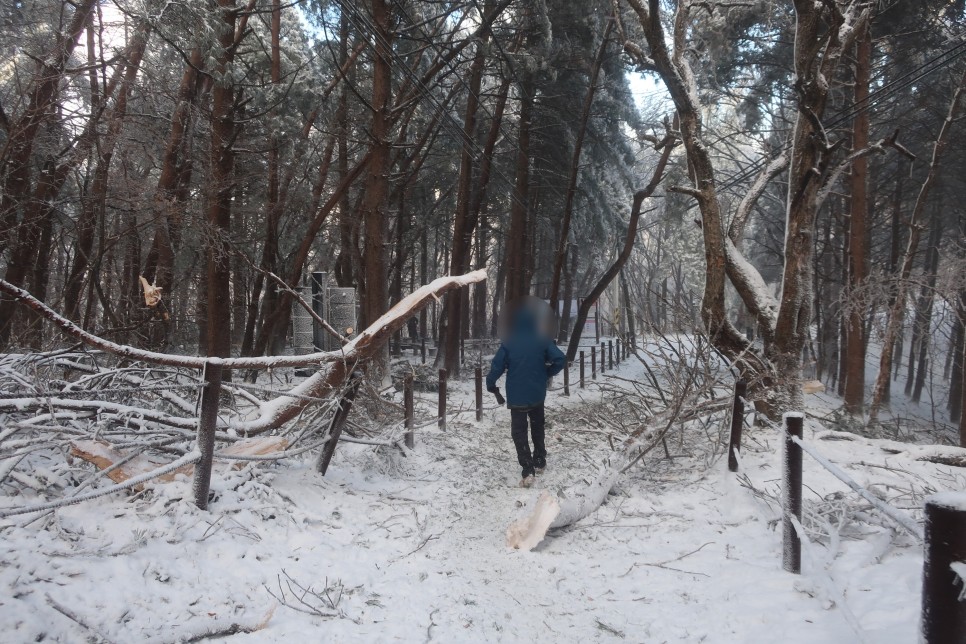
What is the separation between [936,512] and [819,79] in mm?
7418

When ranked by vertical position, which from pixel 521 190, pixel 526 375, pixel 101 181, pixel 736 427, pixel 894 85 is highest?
pixel 894 85

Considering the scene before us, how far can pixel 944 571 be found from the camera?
1543 mm

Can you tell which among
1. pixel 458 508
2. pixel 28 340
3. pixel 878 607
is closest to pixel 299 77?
pixel 28 340

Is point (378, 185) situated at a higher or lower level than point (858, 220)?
lower

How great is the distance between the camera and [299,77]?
13156mm

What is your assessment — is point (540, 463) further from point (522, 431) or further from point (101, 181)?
point (101, 181)

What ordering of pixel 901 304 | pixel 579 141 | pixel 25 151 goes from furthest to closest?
pixel 579 141 → pixel 901 304 → pixel 25 151

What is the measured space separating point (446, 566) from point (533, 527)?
2.59 ft

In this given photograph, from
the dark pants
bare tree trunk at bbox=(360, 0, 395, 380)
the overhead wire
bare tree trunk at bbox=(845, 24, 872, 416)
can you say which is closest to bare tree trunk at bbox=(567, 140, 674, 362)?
bare tree trunk at bbox=(845, 24, 872, 416)

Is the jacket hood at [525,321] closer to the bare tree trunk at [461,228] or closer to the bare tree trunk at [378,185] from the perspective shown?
the bare tree trunk at [378,185]

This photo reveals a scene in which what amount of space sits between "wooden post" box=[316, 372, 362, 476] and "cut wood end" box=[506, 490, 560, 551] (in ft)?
5.45

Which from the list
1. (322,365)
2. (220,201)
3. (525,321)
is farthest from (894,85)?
(220,201)

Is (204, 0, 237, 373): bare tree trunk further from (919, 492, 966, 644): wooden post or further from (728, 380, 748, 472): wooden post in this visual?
(919, 492, 966, 644): wooden post

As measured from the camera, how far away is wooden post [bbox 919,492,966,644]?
1518 mm
